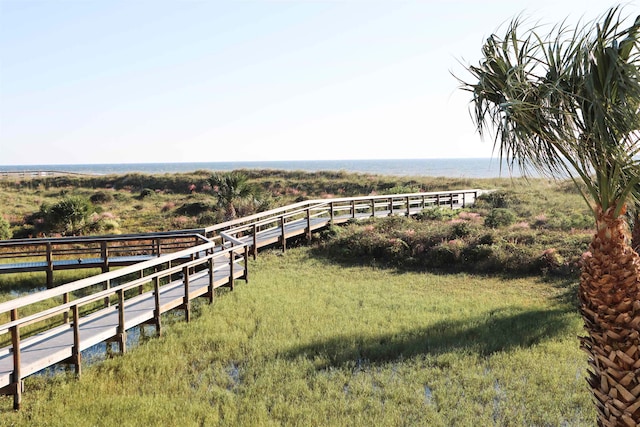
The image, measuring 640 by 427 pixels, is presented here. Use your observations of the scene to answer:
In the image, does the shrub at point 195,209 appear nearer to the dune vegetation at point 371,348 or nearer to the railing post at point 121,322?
the dune vegetation at point 371,348

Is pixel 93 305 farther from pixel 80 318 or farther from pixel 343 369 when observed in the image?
pixel 343 369

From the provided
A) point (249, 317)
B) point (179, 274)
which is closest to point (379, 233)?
point (179, 274)

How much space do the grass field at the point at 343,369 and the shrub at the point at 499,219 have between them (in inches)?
315

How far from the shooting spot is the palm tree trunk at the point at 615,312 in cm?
391

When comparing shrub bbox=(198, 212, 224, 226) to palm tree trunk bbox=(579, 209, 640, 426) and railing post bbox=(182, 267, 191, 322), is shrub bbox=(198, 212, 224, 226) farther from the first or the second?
palm tree trunk bbox=(579, 209, 640, 426)

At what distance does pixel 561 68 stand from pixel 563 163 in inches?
29.8

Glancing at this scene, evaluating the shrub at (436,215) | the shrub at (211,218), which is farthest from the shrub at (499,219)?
the shrub at (211,218)

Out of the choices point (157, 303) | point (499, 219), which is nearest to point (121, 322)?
point (157, 303)

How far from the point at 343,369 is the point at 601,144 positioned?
5218mm

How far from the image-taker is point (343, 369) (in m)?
7.72

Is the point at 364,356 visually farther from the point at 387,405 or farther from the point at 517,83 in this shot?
the point at 517,83

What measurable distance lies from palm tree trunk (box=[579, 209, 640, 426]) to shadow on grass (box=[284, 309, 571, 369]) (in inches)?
166

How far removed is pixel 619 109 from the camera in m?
3.68

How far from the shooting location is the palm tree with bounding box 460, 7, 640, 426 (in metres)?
3.69
